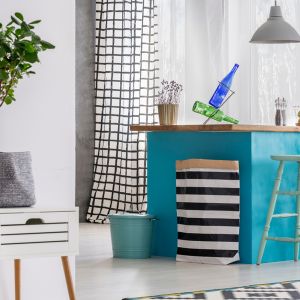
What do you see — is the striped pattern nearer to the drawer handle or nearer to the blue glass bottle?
the drawer handle

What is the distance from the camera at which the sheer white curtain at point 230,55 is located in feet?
25.0

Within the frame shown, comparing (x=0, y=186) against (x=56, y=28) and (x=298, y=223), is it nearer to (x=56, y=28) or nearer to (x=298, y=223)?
(x=56, y=28)

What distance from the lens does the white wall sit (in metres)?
3.86

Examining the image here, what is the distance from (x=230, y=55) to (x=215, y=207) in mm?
2463

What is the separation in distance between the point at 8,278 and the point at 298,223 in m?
2.92

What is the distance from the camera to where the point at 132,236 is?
620 centimetres

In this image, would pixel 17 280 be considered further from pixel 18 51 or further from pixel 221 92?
pixel 221 92

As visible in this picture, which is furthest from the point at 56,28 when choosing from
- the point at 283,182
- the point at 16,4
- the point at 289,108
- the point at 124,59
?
the point at 124,59

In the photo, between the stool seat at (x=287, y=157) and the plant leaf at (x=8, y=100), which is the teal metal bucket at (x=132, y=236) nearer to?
the stool seat at (x=287, y=157)

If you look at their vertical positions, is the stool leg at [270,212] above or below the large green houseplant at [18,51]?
below

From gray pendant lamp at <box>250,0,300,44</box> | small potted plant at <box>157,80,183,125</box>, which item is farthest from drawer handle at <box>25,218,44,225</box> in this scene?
gray pendant lamp at <box>250,0,300,44</box>

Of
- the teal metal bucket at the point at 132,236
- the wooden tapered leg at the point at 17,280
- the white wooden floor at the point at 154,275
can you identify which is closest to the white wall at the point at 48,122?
the wooden tapered leg at the point at 17,280

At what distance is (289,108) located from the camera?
7.49m

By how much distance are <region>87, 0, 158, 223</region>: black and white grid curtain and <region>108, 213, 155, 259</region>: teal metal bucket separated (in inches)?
97.3
